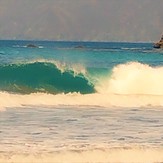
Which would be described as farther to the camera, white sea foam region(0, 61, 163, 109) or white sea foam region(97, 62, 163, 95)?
white sea foam region(97, 62, 163, 95)

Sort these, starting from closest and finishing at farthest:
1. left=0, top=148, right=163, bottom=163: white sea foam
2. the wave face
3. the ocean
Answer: left=0, top=148, right=163, bottom=163: white sea foam
the ocean
the wave face

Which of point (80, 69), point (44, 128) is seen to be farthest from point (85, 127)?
point (80, 69)

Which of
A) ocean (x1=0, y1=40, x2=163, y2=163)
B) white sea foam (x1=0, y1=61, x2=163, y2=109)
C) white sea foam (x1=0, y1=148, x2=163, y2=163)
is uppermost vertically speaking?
white sea foam (x1=0, y1=61, x2=163, y2=109)

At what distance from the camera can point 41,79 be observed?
80.4ft

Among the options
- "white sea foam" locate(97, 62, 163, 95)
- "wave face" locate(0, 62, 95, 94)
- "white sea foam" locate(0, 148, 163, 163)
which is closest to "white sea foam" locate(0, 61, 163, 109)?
"white sea foam" locate(97, 62, 163, 95)

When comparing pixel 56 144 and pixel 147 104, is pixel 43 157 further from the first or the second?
pixel 147 104

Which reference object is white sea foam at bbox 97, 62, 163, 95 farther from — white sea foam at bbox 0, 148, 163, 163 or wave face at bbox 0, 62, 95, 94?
white sea foam at bbox 0, 148, 163, 163

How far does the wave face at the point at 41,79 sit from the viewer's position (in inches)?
898

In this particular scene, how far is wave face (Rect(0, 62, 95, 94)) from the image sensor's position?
22.8 m

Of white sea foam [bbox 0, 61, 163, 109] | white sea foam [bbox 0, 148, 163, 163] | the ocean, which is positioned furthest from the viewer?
white sea foam [bbox 0, 61, 163, 109]

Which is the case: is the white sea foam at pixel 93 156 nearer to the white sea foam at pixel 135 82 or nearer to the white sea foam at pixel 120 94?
the white sea foam at pixel 120 94

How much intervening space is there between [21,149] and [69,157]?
96 cm

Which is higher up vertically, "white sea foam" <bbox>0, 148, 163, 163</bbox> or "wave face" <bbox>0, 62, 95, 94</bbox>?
"wave face" <bbox>0, 62, 95, 94</bbox>

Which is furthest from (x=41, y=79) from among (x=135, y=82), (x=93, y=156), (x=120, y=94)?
(x=93, y=156)
